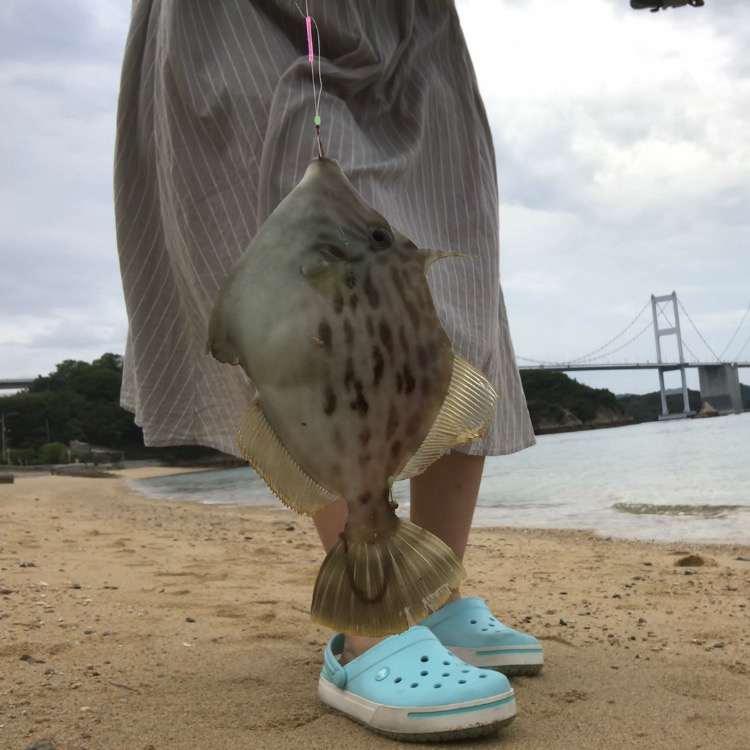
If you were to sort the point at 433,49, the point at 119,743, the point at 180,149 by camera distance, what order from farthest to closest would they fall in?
the point at 433,49 < the point at 180,149 < the point at 119,743

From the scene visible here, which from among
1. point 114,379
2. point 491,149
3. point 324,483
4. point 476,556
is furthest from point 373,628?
point 114,379

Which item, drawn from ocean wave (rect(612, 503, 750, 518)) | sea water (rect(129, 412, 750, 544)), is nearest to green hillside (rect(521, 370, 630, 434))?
sea water (rect(129, 412, 750, 544))

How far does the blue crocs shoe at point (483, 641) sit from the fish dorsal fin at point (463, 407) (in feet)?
3.29

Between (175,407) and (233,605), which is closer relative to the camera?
(175,407)

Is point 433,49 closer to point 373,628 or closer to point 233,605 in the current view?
point 373,628

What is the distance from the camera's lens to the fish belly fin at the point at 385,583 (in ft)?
2.64

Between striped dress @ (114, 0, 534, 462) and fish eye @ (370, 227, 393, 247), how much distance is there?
0.54 meters

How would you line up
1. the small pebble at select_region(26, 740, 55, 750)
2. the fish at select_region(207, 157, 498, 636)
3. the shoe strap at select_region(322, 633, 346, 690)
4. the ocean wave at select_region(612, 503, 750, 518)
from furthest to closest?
the ocean wave at select_region(612, 503, 750, 518)
the shoe strap at select_region(322, 633, 346, 690)
the small pebble at select_region(26, 740, 55, 750)
the fish at select_region(207, 157, 498, 636)

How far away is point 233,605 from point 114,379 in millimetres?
41830

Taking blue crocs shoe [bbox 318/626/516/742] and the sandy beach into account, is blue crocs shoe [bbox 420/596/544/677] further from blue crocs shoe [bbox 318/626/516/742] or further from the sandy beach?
blue crocs shoe [bbox 318/626/516/742]

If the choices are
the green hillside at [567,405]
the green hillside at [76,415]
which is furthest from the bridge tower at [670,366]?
the green hillside at [76,415]

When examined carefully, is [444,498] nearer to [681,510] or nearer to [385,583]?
[385,583]

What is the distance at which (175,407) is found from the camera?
169 cm

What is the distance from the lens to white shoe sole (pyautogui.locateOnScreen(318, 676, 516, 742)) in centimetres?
134
